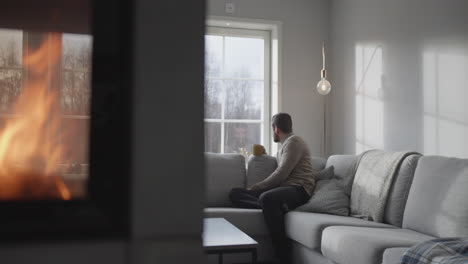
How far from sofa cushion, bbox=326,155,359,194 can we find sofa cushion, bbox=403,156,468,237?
0.69 meters

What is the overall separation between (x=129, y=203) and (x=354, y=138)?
397 cm

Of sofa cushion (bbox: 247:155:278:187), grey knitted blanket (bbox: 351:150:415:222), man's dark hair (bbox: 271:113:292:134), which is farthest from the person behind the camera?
sofa cushion (bbox: 247:155:278:187)

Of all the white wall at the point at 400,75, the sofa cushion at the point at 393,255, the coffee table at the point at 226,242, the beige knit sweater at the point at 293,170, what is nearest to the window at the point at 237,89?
the white wall at the point at 400,75

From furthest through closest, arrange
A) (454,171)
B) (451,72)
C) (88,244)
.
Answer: (451,72) → (454,171) → (88,244)

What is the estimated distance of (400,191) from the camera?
2877 mm

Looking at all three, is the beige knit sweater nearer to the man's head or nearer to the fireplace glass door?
the man's head

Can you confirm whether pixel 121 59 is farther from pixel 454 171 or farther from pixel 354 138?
pixel 354 138

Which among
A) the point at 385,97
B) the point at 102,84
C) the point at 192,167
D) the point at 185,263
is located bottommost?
the point at 185,263

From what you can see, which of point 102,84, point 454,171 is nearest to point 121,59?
point 102,84

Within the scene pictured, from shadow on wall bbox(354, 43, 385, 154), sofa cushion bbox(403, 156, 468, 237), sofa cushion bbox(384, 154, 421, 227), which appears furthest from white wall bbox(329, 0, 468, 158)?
sofa cushion bbox(403, 156, 468, 237)

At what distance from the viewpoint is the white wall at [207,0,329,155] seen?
482 cm

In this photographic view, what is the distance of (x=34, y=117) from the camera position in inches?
29.9

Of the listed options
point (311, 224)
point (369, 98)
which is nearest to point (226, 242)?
point (311, 224)

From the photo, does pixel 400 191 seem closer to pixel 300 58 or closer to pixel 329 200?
pixel 329 200
